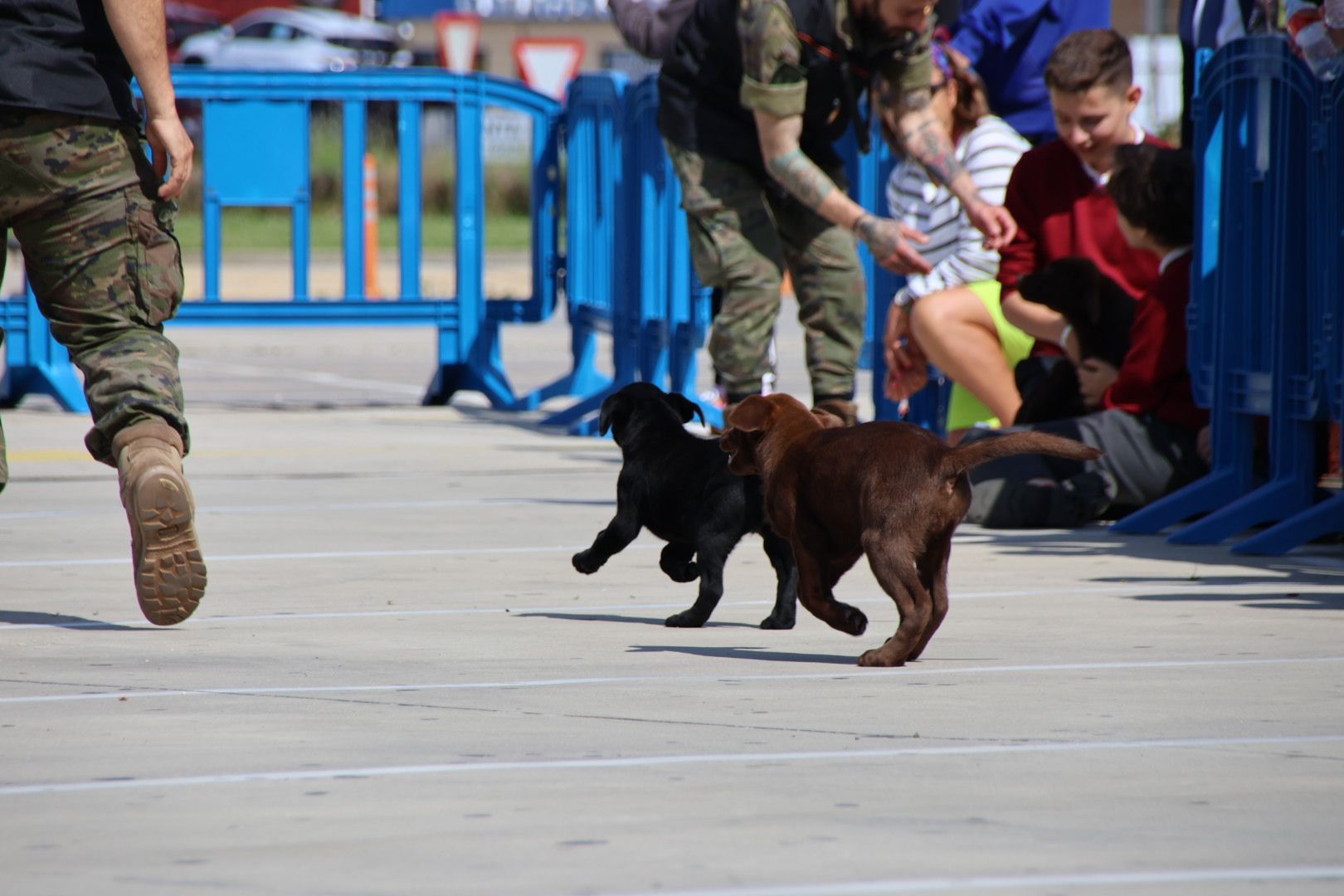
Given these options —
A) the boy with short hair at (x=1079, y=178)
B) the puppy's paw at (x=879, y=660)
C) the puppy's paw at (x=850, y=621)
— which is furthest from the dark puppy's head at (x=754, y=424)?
the boy with short hair at (x=1079, y=178)

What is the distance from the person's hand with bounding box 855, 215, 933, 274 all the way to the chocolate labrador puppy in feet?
6.81

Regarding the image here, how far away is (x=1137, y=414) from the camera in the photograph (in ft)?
24.0

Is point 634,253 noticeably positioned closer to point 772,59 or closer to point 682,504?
point 772,59

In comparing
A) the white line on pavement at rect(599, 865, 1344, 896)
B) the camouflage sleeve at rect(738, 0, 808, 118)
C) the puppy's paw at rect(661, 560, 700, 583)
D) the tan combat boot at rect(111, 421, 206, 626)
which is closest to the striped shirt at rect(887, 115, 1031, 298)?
the camouflage sleeve at rect(738, 0, 808, 118)

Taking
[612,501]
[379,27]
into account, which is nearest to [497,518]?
[612,501]

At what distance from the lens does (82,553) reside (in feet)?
21.5

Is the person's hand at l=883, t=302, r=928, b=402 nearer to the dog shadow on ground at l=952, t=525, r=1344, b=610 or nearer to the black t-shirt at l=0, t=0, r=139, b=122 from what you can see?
the dog shadow on ground at l=952, t=525, r=1344, b=610

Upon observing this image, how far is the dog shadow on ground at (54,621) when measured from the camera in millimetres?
5176

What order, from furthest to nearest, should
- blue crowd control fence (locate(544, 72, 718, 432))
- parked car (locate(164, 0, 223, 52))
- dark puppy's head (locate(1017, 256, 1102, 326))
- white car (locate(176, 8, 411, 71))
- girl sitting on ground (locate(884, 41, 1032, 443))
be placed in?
1. parked car (locate(164, 0, 223, 52))
2. white car (locate(176, 8, 411, 71))
3. blue crowd control fence (locate(544, 72, 718, 432))
4. girl sitting on ground (locate(884, 41, 1032, 443))
5. dark puppy's head (locate(1017, 256, 1102, 326))

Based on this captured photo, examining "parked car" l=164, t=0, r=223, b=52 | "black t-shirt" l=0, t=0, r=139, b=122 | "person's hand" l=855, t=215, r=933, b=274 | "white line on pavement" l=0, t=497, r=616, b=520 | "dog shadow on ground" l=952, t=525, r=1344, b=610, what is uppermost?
"parked car" l=164, t=0, r=223, b=52

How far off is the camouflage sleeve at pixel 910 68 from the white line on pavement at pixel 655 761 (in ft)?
12.8

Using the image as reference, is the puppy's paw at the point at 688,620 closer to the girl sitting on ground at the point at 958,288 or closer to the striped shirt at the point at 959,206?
the girl sitting on ground at the point at 958,288

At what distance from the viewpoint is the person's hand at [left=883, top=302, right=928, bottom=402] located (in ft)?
27.7

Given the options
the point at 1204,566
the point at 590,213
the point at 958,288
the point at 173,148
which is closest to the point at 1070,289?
the point at 958,288
